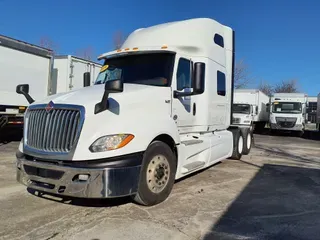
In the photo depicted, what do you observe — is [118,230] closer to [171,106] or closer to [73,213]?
[73,213]

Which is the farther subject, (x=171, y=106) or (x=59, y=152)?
(x=171, y=106)

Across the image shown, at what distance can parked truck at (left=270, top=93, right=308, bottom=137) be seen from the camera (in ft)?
79.6

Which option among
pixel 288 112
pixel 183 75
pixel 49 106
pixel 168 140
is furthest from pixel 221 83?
pixel 288 112

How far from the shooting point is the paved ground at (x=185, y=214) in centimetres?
416

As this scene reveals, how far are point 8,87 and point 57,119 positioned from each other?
25.8 feet

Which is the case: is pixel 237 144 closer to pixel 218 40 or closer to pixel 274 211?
pixel 218 40

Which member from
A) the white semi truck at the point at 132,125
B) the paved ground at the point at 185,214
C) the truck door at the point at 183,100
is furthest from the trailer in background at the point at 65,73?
the truck door at the point at 183,100

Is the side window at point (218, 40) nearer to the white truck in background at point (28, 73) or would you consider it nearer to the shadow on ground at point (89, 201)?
the shadow on ground at point (89, 201)

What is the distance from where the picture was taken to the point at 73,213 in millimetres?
4848

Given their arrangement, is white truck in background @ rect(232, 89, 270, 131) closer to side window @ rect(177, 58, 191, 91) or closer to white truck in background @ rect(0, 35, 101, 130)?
white truck in background @ rect(0, 35, 101, 130)

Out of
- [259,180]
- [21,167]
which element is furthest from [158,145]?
[259,180]

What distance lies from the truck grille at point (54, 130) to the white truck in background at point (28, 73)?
7221mm

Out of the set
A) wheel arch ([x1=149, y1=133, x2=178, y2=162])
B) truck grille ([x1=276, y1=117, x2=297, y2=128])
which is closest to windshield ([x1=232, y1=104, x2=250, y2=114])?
truck grille ([x1=276, y1=117, x2=297, y2=128])

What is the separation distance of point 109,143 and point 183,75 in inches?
94.7
